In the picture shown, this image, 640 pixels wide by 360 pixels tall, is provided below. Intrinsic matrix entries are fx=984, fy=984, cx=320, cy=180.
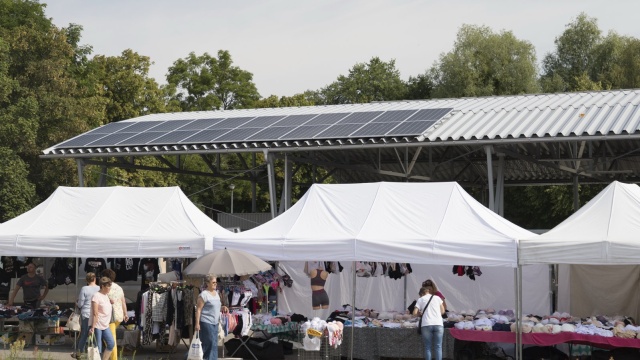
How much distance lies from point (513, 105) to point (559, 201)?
62.9ft

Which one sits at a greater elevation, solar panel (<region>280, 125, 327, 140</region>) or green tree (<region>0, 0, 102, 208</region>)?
green tree (<region>0, 0, 102, 208</region>)

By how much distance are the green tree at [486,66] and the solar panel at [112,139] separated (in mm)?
29460

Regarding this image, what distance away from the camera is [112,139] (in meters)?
25.6

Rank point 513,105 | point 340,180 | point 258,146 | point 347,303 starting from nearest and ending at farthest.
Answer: point 347,303 < point 258,146 < point 513,105 < point 340,180

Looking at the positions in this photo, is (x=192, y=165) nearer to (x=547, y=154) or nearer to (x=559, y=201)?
(x=559, y=201)

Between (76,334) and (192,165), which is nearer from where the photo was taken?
(76,334)

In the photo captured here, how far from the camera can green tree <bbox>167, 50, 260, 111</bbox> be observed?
58281mm

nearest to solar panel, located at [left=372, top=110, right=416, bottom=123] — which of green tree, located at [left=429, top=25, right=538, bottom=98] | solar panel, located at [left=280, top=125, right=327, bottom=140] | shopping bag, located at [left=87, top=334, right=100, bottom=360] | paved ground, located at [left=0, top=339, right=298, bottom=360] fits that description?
solar panel, located at [left=280, top=125, right=327, bottom=140]

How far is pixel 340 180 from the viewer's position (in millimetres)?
31984

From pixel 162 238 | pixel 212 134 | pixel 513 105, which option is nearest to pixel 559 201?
pixel 513 105

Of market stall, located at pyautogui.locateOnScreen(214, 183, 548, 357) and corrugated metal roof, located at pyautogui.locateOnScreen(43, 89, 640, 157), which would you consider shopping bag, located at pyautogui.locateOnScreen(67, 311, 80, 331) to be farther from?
corrugated metal roof, located at pyautogui.locateOnScreen(43, 89, 640, 157)

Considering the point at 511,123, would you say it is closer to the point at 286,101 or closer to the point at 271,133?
the point at 271,133

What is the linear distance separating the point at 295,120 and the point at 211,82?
32.9m

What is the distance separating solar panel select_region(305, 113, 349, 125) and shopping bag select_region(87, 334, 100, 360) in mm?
12232
